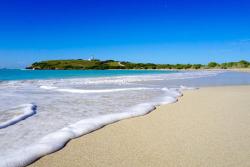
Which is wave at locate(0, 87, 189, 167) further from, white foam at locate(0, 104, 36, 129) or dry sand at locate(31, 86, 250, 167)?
white foam at locate(0, 104, 36, 129)

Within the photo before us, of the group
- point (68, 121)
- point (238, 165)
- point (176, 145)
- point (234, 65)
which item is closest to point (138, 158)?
point (176, 145)

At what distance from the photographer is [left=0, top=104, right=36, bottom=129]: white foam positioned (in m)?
6.36

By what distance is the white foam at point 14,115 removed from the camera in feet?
20.9

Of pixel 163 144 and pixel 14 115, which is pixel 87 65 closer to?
pixel 14 115

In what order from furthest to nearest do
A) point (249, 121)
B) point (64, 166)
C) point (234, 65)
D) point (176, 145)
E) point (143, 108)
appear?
point (234, 65) → point (143, 108) → point (249, 121) → point (176, 145) → point (64, 166)

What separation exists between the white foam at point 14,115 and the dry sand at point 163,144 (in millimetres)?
1924

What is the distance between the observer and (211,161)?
4.07m

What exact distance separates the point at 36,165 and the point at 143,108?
15.8 feet

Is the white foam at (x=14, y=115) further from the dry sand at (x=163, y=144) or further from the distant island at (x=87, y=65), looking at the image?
the distant island at (x=87, y=65)

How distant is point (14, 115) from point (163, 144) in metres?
4.04

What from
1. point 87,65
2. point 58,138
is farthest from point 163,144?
point 87,65

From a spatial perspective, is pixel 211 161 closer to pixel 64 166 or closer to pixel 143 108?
pixel 64 166

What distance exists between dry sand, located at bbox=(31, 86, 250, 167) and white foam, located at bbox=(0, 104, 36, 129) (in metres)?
1.92

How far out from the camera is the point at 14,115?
7336mm
